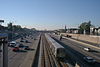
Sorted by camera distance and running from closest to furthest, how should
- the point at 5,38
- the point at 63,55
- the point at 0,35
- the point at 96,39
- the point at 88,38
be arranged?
the point at 0,35 → the point at 5,38 → the point at 63,55 → the point at 96,39 → the point at 88,38

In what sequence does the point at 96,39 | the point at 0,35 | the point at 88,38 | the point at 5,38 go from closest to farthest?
the point at 0,35 < the point at 5,38 < the point at 96,39 < the point at 88,38

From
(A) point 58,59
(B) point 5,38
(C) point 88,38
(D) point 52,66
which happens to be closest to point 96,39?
(C) point 88,38

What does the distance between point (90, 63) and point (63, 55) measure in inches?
207

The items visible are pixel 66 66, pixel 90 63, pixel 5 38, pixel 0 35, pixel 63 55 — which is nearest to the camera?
pixel 0 35

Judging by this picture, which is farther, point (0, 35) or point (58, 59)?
point (58, 59)

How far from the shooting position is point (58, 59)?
127 feet

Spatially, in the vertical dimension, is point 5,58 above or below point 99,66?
above

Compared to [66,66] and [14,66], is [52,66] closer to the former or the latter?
[66,66]

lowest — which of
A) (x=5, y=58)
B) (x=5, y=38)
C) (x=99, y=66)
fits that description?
(x=99, y=66)

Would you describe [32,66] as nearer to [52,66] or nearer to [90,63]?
[52,66]

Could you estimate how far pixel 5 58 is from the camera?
412 inches

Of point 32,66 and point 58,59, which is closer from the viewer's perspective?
point 32,66

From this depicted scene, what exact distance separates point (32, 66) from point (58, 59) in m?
7.35

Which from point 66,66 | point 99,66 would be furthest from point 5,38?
point 99,66
